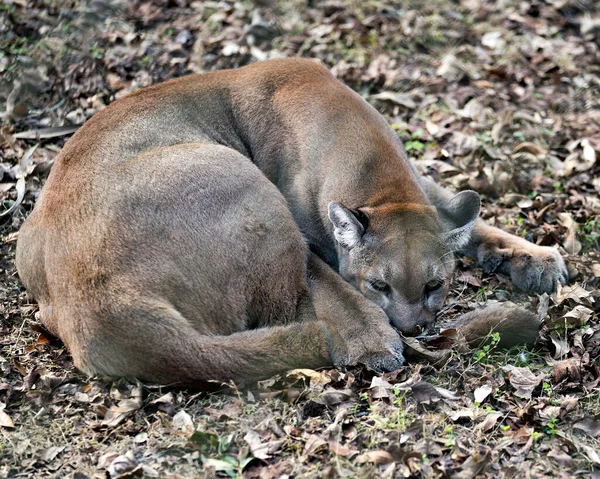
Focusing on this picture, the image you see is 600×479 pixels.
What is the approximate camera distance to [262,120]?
6.54 metres

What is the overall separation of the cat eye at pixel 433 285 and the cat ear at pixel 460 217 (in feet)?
0.97

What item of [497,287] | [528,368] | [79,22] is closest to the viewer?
[528,368]

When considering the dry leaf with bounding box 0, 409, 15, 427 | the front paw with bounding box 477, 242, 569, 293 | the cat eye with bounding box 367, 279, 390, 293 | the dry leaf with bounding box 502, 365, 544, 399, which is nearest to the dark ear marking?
the cat eye with bounding box 367, 279, 390, 293

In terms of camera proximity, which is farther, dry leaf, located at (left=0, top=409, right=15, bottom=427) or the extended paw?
the extended paw

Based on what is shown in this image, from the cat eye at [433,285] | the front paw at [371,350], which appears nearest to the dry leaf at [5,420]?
the front paw at [371,350]

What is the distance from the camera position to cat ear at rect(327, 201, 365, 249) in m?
5.50

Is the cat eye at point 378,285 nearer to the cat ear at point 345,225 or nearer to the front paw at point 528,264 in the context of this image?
the cat ear at point 345,225

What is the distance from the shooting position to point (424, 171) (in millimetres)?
7680

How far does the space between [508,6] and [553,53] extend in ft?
3.68

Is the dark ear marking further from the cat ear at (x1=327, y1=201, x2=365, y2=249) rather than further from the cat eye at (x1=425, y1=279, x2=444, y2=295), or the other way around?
the cat eye at (x1=425, y1=279, x2=444, y2=295)

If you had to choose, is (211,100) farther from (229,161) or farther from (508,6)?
(508,6)

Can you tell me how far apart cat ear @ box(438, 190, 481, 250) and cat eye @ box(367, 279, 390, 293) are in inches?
21.0

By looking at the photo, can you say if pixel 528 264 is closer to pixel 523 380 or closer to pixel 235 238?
pixel 523 380

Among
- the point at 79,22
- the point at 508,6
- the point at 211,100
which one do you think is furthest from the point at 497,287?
the point at 79,22
